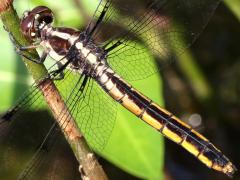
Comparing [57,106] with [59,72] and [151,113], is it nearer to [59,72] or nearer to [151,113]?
[59,72]

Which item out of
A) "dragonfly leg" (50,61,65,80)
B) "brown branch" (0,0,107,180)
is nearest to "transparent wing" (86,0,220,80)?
"dragonfly leg" (50,61,65,80)

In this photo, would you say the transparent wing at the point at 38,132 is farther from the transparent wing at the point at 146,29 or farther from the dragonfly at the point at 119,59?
the transparent wing at the point at 146,29

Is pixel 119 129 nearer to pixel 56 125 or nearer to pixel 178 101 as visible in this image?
pixel 56 125

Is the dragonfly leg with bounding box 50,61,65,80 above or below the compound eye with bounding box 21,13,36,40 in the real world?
below

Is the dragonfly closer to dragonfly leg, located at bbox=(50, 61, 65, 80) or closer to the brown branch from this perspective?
dragonfly leg, located at bbox=(50, 61, 65, 80)

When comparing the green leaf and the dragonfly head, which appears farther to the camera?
the green leaf

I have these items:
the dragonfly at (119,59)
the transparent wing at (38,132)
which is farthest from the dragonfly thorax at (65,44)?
the transparent wing at (38,132)
